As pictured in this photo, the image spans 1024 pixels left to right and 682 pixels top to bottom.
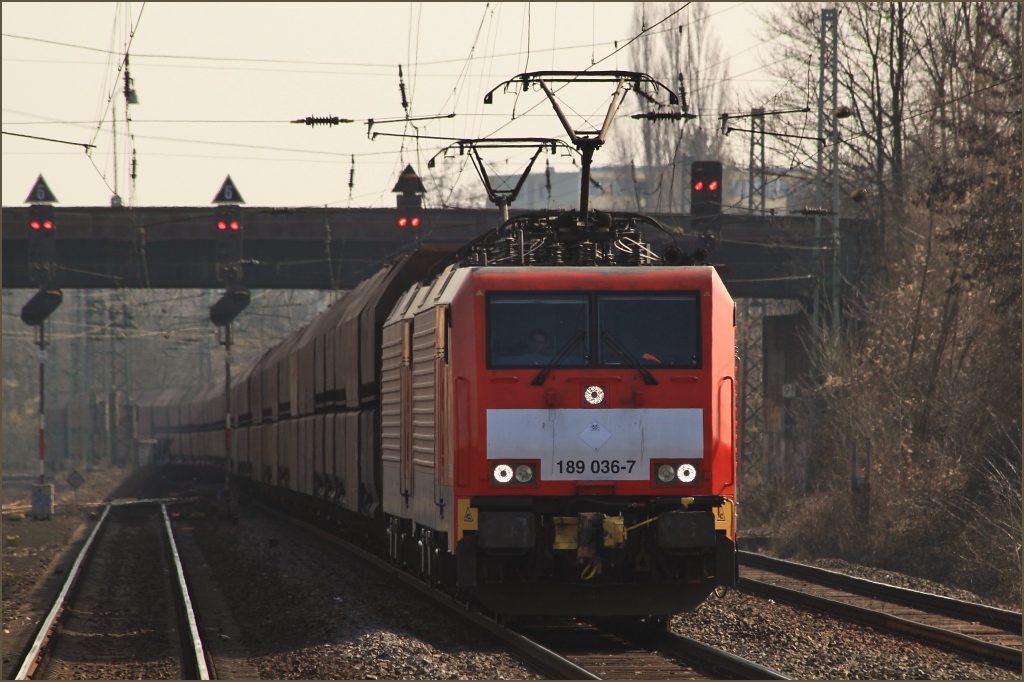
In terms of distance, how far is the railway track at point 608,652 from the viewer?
1003 centimetres

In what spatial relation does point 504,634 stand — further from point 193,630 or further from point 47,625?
point 47,625

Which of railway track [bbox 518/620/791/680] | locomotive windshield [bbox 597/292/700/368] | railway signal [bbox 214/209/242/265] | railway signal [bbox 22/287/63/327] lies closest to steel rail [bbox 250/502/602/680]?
railway track [bbox 518/620/791/680]

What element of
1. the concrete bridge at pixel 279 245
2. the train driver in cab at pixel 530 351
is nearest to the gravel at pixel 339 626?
the train driver in cab at pixel 530 351

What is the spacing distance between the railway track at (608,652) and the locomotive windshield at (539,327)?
2376 millimetres

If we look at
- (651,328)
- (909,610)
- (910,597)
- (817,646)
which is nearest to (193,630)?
(651,328)

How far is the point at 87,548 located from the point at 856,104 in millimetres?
21756

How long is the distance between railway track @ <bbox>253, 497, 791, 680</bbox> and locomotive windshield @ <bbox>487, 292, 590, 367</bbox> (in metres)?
2.38

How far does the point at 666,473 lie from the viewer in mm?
11547

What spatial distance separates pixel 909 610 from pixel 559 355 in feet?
18.3

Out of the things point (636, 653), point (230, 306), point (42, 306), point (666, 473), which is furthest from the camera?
point (230, 306)

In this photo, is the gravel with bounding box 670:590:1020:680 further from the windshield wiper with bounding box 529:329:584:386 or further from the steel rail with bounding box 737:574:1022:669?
the windshield wiper with bounding box 529:329:584:386

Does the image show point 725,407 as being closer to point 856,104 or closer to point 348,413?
point 348,413

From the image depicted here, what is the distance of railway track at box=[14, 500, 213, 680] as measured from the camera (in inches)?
468

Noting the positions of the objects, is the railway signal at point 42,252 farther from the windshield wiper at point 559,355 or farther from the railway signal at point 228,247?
the windshield wiper at point 559,355
